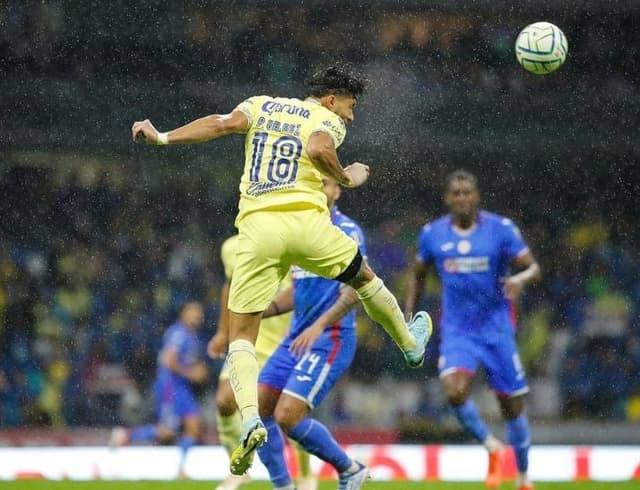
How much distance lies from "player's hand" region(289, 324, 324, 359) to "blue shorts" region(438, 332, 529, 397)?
194cm

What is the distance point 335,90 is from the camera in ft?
24.2

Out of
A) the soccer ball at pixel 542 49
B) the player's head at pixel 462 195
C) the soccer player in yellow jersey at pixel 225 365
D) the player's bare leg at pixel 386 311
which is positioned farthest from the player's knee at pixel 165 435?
the player's bare leg at pixel 386 311

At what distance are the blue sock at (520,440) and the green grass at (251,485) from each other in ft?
1.75

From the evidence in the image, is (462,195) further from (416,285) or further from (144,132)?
(144,132)

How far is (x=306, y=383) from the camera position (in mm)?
8133

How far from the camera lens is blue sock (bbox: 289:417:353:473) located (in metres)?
7.94

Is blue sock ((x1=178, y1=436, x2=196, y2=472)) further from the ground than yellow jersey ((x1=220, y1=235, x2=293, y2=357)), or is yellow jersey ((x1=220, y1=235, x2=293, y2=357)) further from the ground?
yellow jersey ((x1=220, y1=235, x2=293, y2=357))

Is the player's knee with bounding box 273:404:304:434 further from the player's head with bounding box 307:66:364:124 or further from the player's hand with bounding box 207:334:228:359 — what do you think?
the player's head with bounding box 307:66:364:124

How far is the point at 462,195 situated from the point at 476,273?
0.57 metres

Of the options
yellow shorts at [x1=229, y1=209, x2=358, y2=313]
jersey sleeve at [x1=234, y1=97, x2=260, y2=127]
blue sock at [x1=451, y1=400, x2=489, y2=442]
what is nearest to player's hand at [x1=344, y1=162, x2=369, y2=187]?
yellow shorts at [x1=229, y1=209, x2=358, y2=313]

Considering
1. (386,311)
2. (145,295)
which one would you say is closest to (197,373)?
(145,295)

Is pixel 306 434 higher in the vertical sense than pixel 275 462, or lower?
higher

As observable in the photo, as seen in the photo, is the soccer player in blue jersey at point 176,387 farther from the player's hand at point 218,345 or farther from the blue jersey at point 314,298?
the blue jersey at point 314,298

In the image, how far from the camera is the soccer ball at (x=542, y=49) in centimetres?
960
